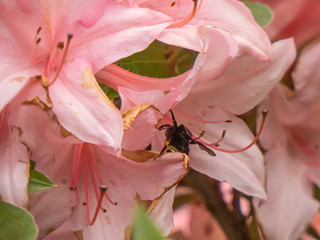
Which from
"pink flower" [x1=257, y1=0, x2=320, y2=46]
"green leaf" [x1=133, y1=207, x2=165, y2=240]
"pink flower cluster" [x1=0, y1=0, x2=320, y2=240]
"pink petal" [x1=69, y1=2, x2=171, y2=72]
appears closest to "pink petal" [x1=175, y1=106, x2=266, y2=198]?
"pink flower cluster" [x1=0, y1=0, x2=320, y2=240]

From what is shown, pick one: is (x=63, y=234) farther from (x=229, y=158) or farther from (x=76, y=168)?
(x=229, y=158)

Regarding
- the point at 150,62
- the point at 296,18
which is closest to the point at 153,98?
the point at 150,62

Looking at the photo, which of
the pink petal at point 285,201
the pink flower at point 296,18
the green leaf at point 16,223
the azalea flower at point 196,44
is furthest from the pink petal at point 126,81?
the pink flower at point 296,18

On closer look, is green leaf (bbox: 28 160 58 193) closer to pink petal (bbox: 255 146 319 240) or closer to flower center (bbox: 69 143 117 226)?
flower center (bbox: 69 143 117 226)

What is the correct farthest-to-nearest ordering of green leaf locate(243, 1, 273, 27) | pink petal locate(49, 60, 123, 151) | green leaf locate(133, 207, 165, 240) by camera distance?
green leaf locate(243, 1, 273, 27) < pink petal locate(49, 60, 123, 151) < green leaf locate(133, 207, 165, 240)

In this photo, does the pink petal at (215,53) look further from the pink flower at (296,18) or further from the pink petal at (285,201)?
the pink flower at (296,18)

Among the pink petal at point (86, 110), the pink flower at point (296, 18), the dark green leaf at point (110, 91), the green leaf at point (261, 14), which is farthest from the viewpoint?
the pink flower at point (296, 18)

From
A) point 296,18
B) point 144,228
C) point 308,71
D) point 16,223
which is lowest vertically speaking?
point 296,18
